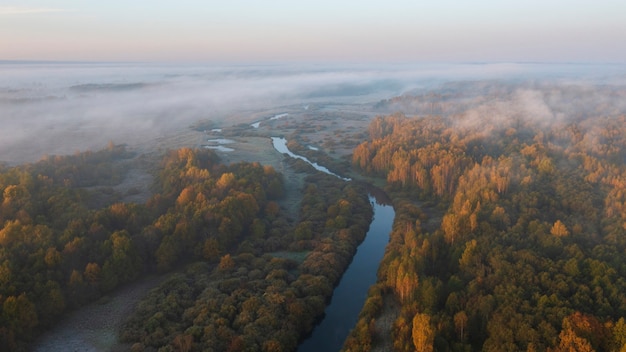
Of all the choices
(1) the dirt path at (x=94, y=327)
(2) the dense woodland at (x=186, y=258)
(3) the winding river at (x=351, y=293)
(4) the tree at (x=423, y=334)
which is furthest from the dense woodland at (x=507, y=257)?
(1) the dirt path at (x=94, y=327)

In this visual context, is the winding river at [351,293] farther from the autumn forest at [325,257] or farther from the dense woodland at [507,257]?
the dense woodland at [507,257]

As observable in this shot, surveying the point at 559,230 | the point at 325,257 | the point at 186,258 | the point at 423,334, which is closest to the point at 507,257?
the point at 559,230

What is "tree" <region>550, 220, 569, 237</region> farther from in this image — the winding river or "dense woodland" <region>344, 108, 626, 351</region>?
the winding river

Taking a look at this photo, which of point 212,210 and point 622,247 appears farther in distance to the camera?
point 212,210

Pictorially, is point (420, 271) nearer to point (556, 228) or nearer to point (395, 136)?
point (556, 228)

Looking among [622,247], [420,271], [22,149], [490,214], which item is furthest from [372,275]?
[22,149]

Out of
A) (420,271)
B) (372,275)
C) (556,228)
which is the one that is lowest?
(372,275)

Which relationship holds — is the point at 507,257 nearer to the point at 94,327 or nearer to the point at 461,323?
the point at 461,323
